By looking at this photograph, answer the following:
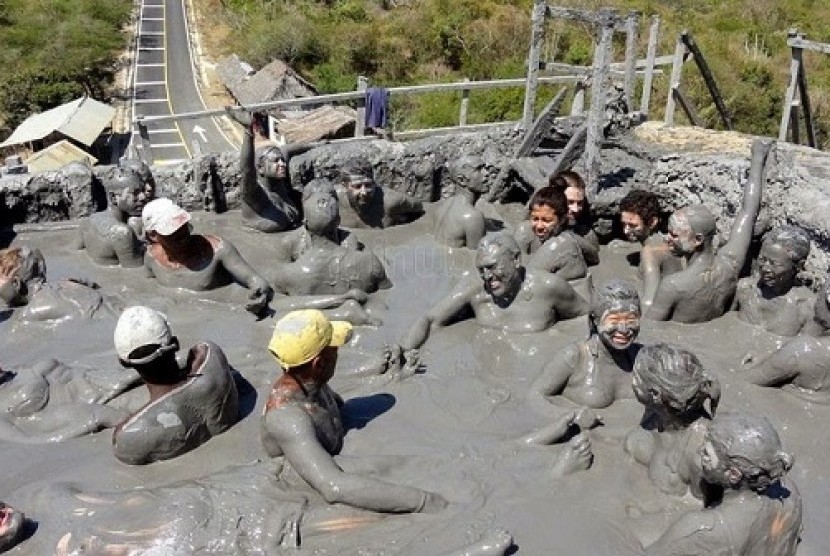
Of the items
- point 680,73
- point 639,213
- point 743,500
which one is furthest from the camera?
point 680,73

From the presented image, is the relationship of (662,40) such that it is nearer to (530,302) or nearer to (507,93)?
(507,93)

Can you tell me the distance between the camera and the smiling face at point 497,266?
17.0ft

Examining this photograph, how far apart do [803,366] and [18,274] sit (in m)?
5.57

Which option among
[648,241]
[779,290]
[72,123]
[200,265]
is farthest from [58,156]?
[779,290]

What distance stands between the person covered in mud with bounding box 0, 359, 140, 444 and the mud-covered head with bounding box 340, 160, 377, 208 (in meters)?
3.09

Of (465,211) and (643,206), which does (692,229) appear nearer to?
(643,206)

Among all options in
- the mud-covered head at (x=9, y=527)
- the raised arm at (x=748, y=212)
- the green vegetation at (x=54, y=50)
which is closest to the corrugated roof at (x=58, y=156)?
the green vegetation at (x=54, y=50)

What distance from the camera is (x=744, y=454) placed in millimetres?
3078

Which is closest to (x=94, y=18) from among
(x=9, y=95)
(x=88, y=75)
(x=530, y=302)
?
(x=88, y=75)

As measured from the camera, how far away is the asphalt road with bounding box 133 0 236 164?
77.0 feet

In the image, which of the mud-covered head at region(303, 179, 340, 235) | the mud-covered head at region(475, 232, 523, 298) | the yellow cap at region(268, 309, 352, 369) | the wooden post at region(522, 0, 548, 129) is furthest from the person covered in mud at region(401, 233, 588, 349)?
the wooden post at region(522, 0, 548, 129)

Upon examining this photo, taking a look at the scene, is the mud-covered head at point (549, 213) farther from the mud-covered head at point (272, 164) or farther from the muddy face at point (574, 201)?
the mud-covered head at point (272, 164)

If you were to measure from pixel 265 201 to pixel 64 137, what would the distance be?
17903 millimetres

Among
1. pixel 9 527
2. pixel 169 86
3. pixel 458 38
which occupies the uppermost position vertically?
pixel 9 527
